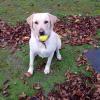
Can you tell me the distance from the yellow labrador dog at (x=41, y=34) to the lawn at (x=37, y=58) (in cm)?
24

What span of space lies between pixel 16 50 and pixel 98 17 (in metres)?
2.77

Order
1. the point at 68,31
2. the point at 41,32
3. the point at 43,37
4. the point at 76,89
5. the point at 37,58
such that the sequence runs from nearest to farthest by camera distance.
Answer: the point at 41,32 → the point at 43,37 → the point at 76,89 → the point at 37,58 → the point at 68,31

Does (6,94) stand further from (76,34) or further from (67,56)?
(76,34)

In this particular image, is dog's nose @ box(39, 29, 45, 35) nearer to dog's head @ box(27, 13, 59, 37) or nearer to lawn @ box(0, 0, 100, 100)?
dog's head @ box(27, 13, 59, 37)

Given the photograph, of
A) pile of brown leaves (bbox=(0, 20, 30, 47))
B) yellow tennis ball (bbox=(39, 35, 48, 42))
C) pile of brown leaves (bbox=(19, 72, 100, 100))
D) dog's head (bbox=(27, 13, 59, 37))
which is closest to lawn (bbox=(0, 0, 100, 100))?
pile of brown leaves (bbox=(19, 72, 100, 100))

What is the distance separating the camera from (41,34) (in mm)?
5094

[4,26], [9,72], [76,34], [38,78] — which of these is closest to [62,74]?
[38,78]

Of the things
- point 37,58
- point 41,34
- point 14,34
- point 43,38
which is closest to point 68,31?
point 14,34

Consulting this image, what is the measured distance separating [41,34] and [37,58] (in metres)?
1.18

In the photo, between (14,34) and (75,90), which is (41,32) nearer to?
(75,90)

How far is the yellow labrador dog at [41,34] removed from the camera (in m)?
5.06

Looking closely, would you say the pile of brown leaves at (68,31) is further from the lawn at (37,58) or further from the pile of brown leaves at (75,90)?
the pile of brown leaves at (75,90)

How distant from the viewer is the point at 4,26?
7.59m

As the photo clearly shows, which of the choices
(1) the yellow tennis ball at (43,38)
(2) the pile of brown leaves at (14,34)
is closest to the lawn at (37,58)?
(2) the pile of brown leaves at (14,34)
